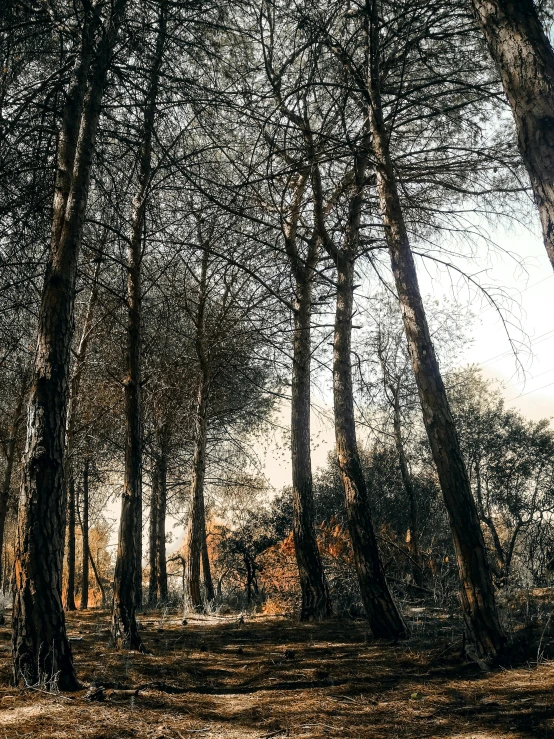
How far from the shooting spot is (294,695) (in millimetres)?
3830

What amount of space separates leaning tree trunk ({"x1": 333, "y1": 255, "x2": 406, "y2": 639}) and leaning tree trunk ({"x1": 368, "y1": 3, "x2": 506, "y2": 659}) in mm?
1496

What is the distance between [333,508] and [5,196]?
13418mm

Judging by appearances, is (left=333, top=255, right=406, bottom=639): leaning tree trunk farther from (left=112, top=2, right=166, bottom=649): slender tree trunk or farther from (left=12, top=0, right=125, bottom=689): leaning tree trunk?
(left=12, top=0, right=125, bottom=689): leaning tree trunk

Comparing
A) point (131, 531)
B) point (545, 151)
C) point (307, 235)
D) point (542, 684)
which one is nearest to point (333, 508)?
point (307, 235)

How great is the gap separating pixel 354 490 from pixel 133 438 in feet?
9.28

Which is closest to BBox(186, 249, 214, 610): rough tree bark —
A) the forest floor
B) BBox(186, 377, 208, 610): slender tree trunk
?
BBox(186, 377, 208, 610): slender tree trunk

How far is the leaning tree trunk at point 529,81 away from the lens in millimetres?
2727

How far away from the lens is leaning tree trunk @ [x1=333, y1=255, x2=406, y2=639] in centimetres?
603

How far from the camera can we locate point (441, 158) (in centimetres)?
715

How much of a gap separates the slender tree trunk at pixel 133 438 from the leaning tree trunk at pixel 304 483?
2532mm

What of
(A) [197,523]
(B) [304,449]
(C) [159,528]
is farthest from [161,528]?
(B) [304,449]

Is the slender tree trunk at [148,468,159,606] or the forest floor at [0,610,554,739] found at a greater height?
the slender tree trunk at [148,468,159,606]

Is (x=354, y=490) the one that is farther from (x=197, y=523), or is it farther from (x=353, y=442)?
(x=197, y=523)

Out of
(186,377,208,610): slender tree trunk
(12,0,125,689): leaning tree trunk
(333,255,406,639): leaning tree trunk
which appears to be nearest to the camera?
(12,0,125,689): leaning tree trunk
